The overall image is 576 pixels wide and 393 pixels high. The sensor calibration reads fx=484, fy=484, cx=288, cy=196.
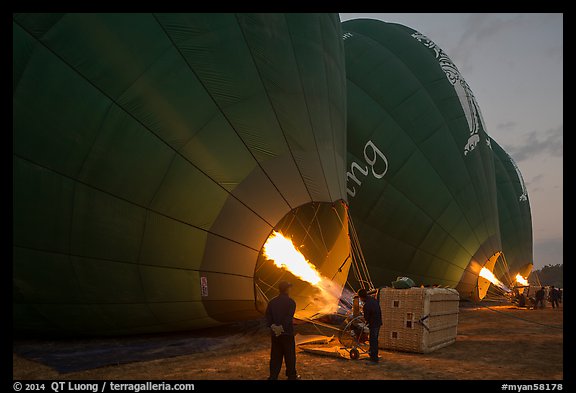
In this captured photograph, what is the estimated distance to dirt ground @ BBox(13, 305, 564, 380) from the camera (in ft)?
18.0

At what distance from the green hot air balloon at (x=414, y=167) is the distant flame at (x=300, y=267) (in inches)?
137

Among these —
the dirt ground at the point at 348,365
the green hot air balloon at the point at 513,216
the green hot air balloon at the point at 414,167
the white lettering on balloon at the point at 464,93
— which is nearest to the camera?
the dirt ground at the point at 348,365

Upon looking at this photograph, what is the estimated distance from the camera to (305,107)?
7.67 metres

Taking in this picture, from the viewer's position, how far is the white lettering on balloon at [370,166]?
12.1 metres

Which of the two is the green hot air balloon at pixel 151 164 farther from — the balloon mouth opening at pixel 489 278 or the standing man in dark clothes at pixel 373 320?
the balloon mouth opening at pixel 489 278

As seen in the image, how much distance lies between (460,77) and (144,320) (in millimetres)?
12369

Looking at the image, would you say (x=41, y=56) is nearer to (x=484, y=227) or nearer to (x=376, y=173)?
(x=376, y=173)

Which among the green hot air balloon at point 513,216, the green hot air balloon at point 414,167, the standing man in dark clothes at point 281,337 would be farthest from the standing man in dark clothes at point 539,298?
the standing man in dark clothes at point 281,337

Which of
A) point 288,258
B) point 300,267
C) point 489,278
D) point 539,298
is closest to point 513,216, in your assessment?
point 539,298

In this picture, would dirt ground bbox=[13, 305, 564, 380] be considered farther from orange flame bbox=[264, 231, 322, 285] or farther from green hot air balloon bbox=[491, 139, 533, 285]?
green hot air balloon bbox=[491, 139, 533, 285]

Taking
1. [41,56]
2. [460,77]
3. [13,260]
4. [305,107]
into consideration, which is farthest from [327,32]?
[460,77]

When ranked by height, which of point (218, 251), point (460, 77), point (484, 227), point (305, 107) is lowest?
point (218, 251)

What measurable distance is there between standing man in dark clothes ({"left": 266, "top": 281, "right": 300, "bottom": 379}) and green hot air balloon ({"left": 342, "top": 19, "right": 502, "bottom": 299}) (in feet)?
22.8

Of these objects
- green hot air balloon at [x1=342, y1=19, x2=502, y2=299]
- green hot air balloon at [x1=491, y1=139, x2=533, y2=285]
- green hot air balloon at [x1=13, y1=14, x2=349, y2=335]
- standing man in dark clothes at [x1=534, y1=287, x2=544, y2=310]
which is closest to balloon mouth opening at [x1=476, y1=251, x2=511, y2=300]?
green hot air balloon at [x1=342, y1=19, x2=502, y2=299]
